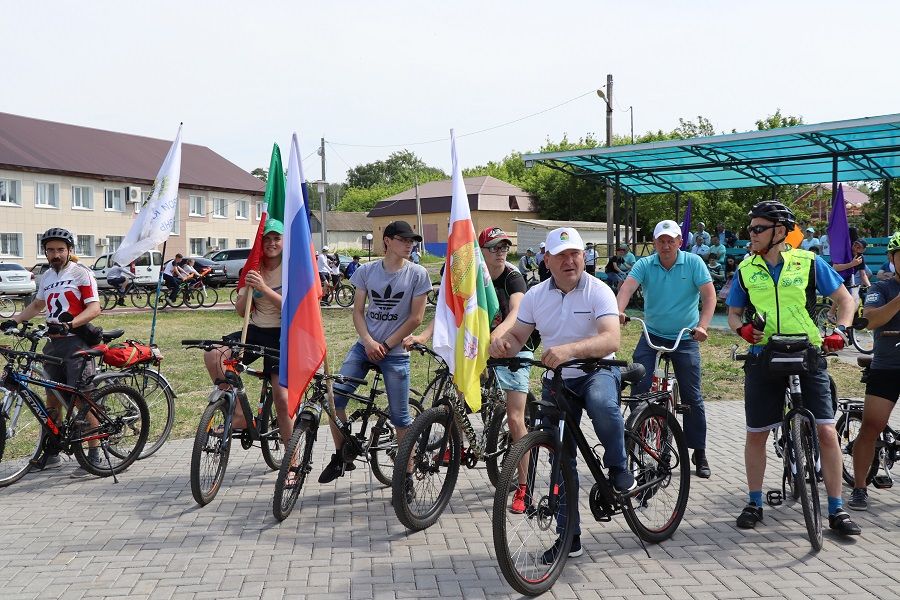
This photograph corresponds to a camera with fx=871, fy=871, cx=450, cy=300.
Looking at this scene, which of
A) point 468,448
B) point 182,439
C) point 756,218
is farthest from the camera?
point 182,439

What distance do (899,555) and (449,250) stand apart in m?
3.20

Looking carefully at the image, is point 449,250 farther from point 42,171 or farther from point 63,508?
point 42,171

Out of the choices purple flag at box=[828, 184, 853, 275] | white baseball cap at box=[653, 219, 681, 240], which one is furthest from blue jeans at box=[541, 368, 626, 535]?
purple flag at box=[828, 184, 853, 275]

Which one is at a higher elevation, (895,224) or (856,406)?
(895,224)

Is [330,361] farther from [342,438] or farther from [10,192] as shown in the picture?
[10,192]

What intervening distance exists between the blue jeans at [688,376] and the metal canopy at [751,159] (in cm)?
1329

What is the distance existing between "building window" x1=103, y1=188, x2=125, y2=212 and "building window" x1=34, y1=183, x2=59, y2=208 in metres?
3.04

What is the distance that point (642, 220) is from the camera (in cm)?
5791

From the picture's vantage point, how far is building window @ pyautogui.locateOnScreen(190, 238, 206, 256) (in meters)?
55.2

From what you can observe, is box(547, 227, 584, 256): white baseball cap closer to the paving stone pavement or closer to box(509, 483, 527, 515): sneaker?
→ box(509, 483, 527, 515): sneaker

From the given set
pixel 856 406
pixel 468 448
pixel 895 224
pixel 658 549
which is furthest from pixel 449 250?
pixel 895 224

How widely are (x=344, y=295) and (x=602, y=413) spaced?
912 inches

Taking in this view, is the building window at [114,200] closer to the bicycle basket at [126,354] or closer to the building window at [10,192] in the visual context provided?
the building window at [10,192]

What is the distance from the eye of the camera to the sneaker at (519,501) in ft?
14.0
